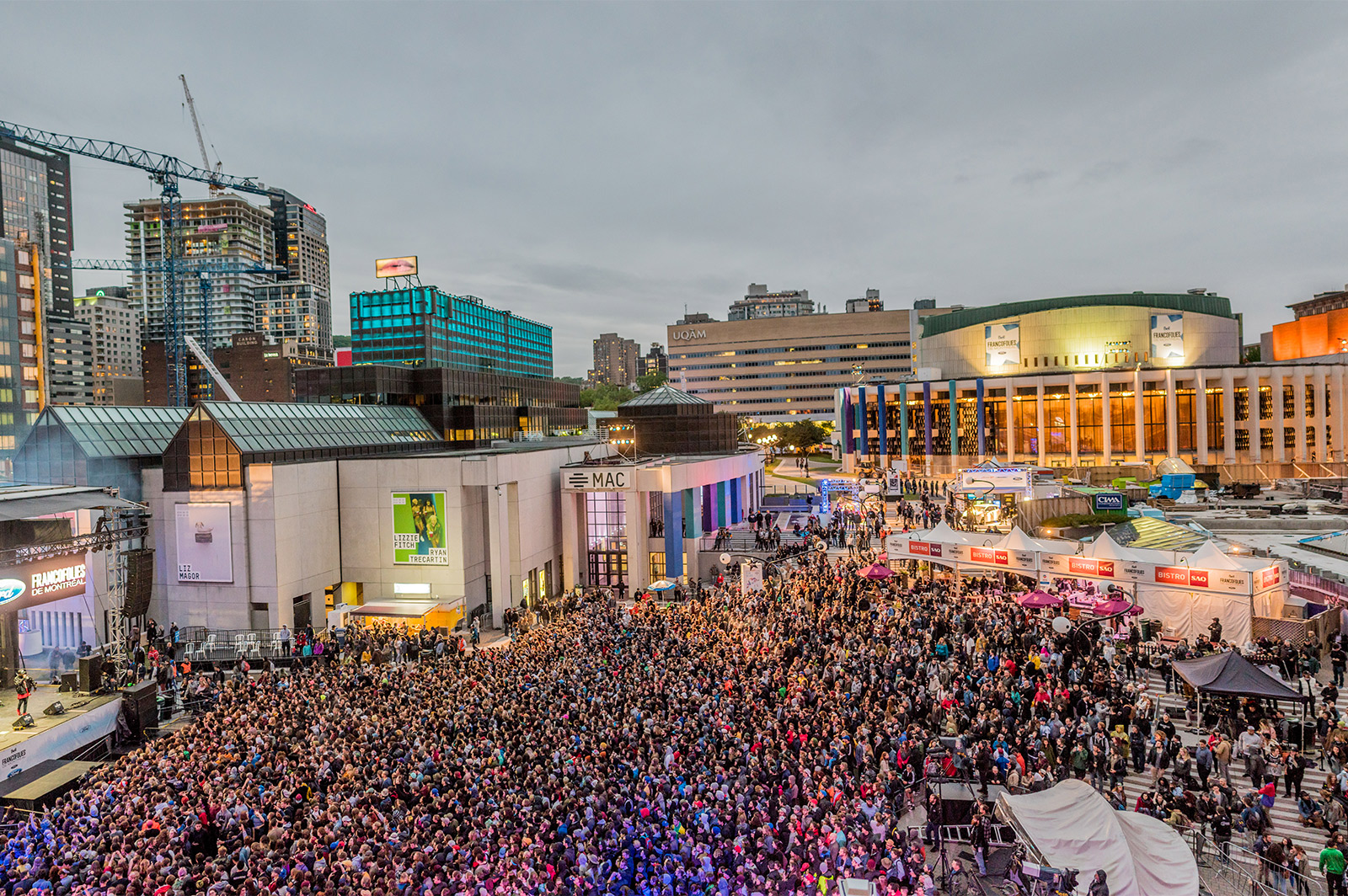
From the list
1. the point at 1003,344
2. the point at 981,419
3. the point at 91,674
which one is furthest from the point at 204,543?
the point at 1003,344

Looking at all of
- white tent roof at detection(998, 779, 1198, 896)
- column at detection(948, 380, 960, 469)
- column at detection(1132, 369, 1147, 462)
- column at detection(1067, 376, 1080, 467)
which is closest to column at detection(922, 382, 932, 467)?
column at detection(948, 380, 960, 469)

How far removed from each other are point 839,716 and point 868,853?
4.80m

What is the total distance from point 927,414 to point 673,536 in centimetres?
4856

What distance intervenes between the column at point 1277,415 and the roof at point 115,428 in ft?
280

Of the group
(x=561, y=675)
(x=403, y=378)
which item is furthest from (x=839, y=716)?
(x=403, y=378)

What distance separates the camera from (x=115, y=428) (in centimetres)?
3731

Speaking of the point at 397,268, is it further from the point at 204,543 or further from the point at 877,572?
the point at 877,572

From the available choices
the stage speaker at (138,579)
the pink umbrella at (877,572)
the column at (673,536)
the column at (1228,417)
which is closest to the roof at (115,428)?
the stage speaker at (138,579)

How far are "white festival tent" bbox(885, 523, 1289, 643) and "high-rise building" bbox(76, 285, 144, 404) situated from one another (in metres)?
178

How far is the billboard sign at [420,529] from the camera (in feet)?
118

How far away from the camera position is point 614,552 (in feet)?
138

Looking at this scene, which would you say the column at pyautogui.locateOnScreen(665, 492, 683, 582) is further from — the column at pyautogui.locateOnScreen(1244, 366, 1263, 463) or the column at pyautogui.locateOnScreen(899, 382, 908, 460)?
the column at pyautogui.locateOnScreen(1244, 366, 1263, 463)

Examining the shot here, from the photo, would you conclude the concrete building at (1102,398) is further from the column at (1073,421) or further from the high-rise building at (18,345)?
the high-rise building at (18,345)

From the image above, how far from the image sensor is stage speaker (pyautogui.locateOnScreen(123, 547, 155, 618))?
105ft
